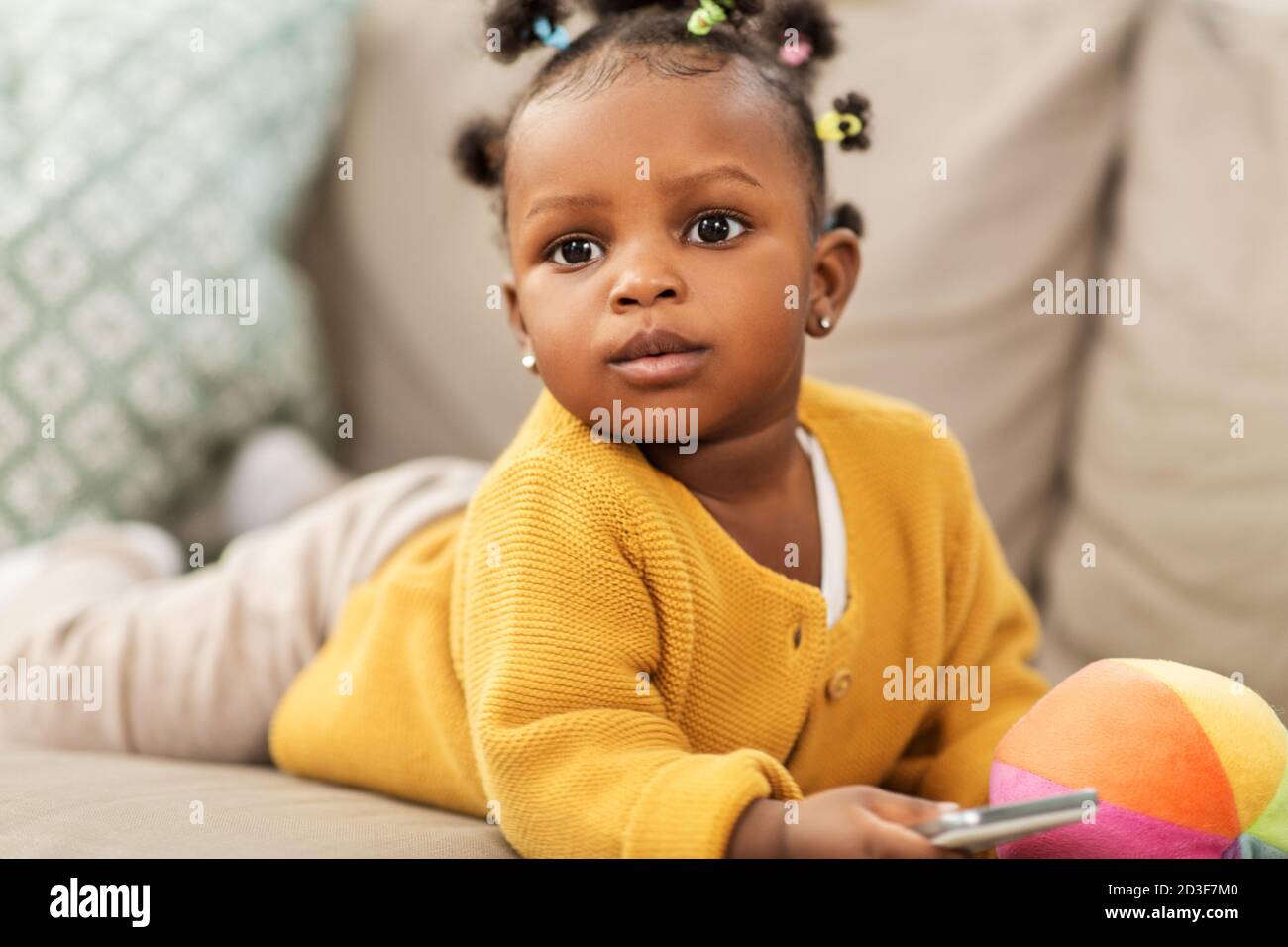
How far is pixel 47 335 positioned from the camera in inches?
55.2

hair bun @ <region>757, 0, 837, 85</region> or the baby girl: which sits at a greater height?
Answer: hair bun @ <region>757, 0, 837, 85</region>

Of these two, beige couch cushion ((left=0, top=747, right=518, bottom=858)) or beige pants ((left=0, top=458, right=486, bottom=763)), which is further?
beige pants ((left=0, top=458, right=486, bottom=763))

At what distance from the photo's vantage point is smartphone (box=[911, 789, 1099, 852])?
0.64 metres

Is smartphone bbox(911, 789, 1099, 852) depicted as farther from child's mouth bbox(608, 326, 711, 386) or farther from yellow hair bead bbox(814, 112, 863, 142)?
yellow hair bead bbox(814, 112, 863, 142)

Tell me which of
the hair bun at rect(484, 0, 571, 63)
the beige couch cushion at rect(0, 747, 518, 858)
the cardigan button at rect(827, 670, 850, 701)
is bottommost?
the beige couch cushion at rect(0, 747, 518, 858)

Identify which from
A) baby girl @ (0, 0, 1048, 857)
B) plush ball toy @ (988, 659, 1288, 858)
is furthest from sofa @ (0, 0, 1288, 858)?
plush ball toy @ (988, 659, 1288, 858)

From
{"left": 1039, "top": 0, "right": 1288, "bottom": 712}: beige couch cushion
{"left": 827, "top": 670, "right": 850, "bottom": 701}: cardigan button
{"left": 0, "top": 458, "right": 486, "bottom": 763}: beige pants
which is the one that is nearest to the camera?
{"left": 827, "top": 670, "right": 850, "bottom": 701}: cardigan button

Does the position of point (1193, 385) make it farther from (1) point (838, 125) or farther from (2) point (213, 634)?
(2) point (213, 634)

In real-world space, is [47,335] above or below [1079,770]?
above

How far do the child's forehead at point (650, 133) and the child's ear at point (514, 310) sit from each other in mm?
91

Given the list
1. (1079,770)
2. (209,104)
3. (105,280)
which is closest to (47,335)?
(105,280)
